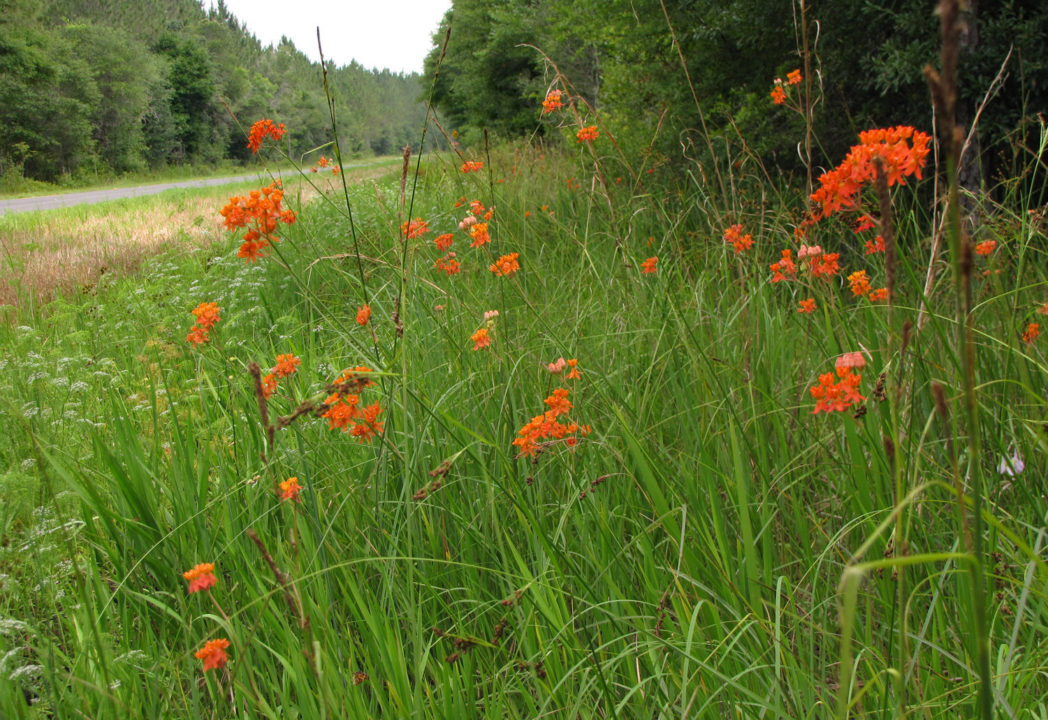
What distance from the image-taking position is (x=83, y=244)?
21.1 ft

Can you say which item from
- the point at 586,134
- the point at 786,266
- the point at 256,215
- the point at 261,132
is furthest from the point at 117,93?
the point at 786,266

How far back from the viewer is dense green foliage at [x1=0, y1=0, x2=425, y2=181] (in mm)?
28922

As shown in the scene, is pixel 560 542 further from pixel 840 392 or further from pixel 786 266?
pixel 786 266

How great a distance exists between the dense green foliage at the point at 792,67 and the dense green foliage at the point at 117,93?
368 inches

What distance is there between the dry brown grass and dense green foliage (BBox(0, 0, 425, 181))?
251 inches

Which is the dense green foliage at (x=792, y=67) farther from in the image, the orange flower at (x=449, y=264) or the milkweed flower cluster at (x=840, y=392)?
the milkweed flower cluster at (x=840, y=392)

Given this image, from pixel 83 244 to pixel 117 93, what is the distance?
35438 millimetres

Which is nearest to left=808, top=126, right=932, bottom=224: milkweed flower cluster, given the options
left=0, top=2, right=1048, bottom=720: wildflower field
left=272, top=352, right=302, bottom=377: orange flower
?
left=0, top=2, right=1048, bottom=720: wildflower field

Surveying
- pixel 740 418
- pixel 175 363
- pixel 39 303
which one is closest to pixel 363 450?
pixel 740 418

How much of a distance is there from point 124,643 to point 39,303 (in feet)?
13.6

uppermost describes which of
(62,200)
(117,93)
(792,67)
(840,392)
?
(117,93)

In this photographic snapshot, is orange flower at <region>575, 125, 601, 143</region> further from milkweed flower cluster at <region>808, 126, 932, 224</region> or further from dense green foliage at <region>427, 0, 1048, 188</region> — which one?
milkweed flower cluster at <region>808, 126, 932, 224</region>

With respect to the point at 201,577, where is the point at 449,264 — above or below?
above

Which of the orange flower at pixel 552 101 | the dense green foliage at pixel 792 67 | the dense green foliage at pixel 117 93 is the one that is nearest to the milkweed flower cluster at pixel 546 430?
the orange flower at pixel 552 101
